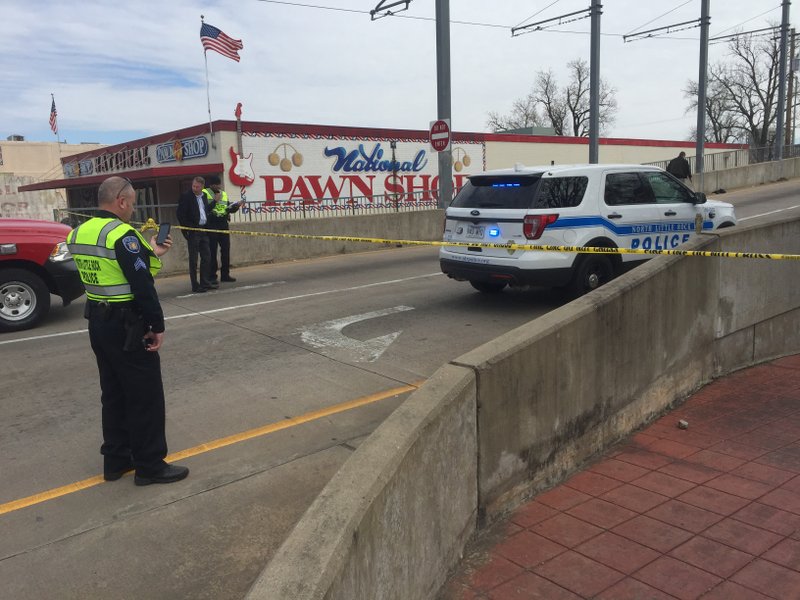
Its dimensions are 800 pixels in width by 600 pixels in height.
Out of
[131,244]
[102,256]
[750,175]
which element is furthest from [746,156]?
[102,256]

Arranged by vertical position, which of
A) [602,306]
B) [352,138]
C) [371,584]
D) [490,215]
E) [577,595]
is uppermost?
[352,138]

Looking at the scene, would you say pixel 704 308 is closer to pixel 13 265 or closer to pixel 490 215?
pixel 490 215

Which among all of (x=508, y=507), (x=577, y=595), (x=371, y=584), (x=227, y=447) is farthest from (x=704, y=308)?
(x=371, y=584)

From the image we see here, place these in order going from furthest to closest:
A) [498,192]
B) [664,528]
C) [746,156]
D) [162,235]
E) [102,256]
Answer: [746,156] → [498,192] → [162,235] → [664,528] → [102,256]

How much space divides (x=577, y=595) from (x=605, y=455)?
6.28ft

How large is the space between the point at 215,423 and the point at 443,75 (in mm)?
13775

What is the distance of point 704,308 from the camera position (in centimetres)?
646

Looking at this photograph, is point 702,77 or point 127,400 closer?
point 127,400

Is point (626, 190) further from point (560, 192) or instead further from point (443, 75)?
point (443, 75)

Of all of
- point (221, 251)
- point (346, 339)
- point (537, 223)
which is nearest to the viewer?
point (346, 339)

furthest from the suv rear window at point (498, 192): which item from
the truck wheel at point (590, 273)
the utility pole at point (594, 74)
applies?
the utility pole at point (594, 74)

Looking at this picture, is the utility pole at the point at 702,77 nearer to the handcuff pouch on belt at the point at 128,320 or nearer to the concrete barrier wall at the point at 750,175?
the concrete barrier wall at the point at 750,175

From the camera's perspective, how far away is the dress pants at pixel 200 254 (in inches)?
442

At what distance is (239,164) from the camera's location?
82.2 ft
